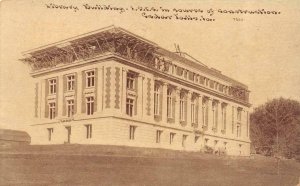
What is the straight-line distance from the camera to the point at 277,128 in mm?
10312

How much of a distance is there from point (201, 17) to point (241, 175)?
296 centimetres

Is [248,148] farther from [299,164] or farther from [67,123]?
[67,123]

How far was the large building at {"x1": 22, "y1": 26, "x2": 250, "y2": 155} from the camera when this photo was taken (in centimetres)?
797

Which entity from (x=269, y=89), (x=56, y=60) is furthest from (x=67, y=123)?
(x=269, y=89)

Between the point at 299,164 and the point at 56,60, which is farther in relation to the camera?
the point at 56,60

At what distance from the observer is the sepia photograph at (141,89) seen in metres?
6.87

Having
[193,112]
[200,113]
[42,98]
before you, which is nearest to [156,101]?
[193,112]

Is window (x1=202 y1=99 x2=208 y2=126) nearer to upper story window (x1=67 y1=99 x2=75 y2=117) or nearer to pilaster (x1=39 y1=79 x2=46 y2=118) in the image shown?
upper story window (x1=67 y1=99 x2=75 y2=117)

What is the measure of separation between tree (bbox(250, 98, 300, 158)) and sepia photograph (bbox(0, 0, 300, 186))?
6 cm

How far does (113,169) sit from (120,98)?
147cm

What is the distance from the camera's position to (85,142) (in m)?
7.89

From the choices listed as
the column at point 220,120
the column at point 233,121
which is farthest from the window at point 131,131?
the column at point 233,121

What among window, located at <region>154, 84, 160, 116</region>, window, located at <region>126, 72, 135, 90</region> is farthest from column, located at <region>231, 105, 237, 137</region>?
window, located at <region>126, 72, 135, 90</region>

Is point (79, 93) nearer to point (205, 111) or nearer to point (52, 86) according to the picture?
point (52, 86)
